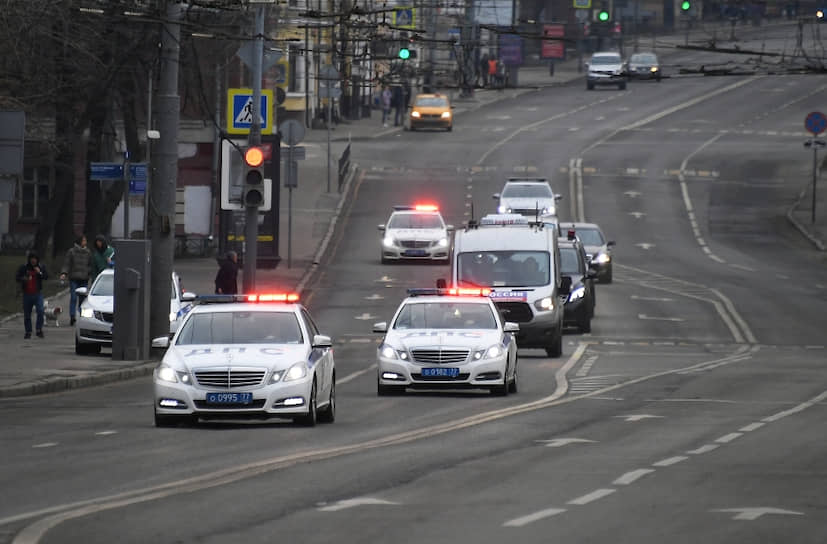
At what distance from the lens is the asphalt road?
13195mm

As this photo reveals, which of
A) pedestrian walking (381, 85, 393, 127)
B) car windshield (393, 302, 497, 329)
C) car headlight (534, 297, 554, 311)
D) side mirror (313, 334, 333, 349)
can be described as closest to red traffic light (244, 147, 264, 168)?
car headlight (534, 297, 554, 311)

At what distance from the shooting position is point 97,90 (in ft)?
154

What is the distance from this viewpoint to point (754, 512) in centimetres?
1383

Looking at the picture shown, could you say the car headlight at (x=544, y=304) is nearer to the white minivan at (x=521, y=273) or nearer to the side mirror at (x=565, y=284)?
the white minivan at (x=521, y=273)

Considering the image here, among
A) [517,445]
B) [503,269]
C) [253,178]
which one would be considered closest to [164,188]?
[253,178]

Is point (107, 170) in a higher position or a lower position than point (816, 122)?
lower

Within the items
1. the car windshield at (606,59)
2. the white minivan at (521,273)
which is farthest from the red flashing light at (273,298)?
the car windshield at (606,59)

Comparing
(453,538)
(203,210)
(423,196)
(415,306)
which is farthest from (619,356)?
(423,196)

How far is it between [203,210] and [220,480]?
44.5 meters

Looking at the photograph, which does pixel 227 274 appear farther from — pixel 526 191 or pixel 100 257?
pixel 526 191

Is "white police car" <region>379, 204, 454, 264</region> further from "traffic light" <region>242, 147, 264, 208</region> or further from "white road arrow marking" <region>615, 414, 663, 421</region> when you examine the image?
"white road arrow marking" <region>615, 414, 663, 421</region>

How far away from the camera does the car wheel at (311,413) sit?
20797 mm

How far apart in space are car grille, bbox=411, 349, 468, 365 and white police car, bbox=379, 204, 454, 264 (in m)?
29.2

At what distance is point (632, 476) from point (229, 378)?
5.76 metres
